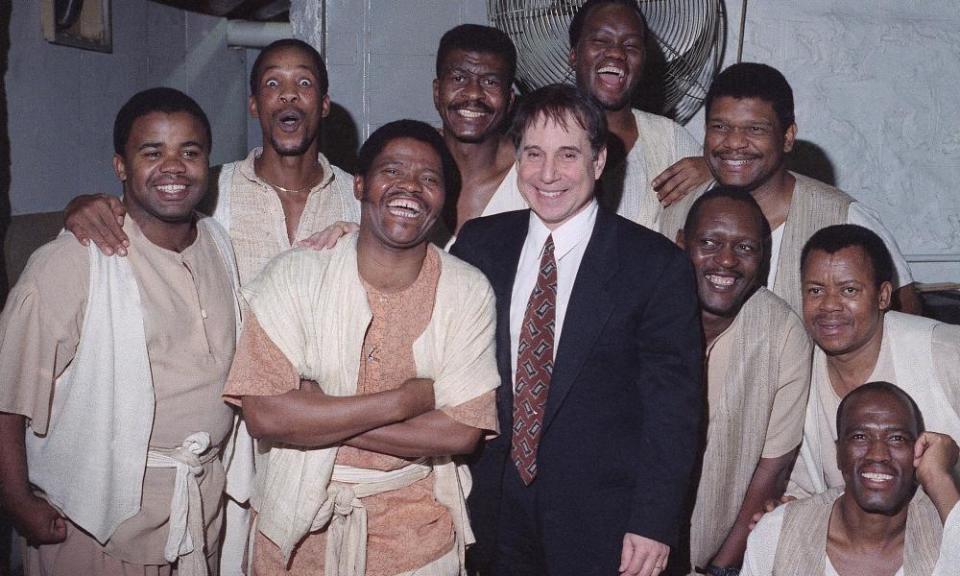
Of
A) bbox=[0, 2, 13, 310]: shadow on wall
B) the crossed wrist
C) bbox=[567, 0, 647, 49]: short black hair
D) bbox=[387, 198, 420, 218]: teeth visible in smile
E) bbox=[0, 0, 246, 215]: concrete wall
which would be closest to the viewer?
bbox=[387, 198, 420, 218]: teeth visible in smile

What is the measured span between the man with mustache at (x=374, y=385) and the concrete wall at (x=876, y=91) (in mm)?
2734

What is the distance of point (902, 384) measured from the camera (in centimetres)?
259

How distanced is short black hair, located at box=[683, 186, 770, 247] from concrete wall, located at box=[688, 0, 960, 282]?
191 centimetres

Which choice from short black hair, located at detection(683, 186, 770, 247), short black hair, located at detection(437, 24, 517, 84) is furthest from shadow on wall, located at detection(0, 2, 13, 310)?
short black hair, located at detection(683, 186, 770, 247)

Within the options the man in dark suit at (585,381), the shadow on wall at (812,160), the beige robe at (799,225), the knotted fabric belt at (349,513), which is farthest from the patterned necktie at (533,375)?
the shadow on wall at (812,160)

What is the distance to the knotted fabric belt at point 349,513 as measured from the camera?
2.12 metres

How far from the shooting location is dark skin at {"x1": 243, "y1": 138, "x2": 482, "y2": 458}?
6.86ft

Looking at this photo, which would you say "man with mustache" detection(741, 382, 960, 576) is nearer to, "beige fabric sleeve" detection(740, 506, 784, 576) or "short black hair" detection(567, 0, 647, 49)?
"beige fabric sleeve" detection(740, 506, 784, 576)

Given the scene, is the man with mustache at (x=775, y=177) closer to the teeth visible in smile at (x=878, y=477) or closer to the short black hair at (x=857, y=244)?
the short black hair at (x=857, y=244)

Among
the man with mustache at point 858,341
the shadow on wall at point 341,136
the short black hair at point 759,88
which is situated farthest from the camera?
the shadow on wall at point 341,136

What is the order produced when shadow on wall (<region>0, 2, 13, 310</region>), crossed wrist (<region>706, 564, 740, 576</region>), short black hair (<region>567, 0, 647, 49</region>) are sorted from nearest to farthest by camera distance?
crossed wrist (<region>706, 564, 740, 576</region>) < short black hair (<region>567, 0, 647, 49</region>) < shadow on wall (<region>0, 2, 13, 310</region>)

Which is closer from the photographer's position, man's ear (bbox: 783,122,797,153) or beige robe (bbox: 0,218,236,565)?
beige robe (bbox: 0,218,236,565)

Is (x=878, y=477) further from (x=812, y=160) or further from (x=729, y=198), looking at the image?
(x=812, y=160)

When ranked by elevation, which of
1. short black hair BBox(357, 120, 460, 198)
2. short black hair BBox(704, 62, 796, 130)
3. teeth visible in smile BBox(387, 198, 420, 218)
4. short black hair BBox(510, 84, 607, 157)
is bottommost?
teeth visible in smile BBox(387, 198, 420, 218)
